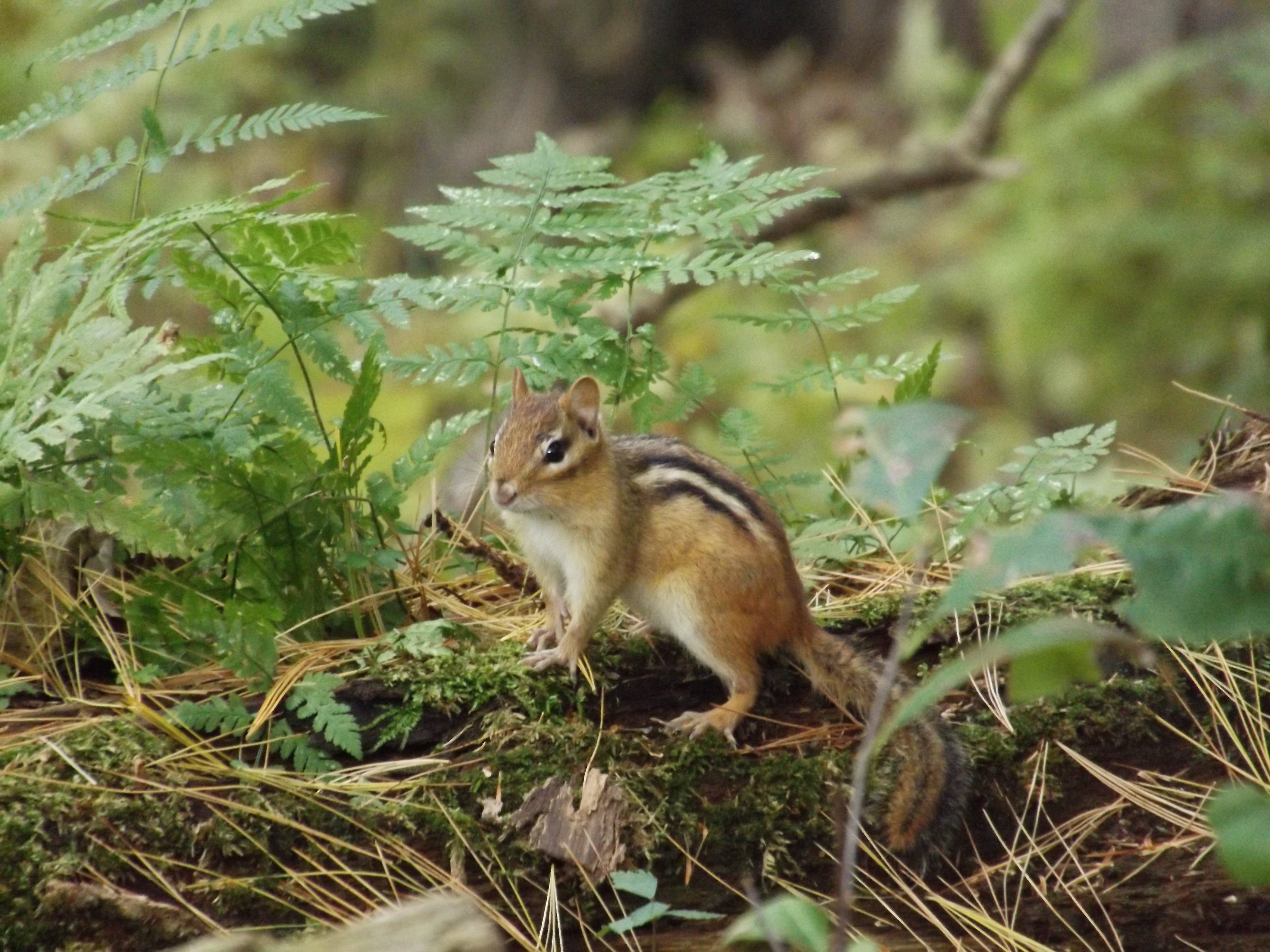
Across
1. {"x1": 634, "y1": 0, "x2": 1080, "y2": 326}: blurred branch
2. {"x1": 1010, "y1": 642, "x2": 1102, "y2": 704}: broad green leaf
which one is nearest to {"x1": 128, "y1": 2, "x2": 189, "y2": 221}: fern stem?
{"x1": 1010, "y1": 642, "x2": 1102, "y2": 704}: broad green leaf

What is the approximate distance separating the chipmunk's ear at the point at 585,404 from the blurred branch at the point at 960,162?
11.8 ft

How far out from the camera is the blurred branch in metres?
7.16

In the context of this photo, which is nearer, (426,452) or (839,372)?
(426,452)

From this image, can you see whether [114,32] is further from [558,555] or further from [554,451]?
[558,555]

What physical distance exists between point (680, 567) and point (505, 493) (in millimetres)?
473

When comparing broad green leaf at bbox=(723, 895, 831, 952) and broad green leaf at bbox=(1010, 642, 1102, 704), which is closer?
broad green leaf at bbox=(1010, 642, 1102, 704)

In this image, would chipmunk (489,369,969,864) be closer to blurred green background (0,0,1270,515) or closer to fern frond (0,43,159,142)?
blurred green background (0,0,1270,515)

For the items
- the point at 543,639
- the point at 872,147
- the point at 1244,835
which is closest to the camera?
the point at 1244,835

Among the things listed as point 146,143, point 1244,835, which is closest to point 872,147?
point 146,143

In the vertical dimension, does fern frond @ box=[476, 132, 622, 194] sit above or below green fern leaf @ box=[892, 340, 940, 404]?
above

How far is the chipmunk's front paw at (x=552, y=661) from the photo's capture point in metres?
3.03

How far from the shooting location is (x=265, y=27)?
3.15 m

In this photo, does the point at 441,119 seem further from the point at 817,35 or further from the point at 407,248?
the point at 817,35

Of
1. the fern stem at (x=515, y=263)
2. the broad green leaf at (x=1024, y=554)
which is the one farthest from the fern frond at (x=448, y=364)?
the broad green leaf at (x=1024, y=554)
